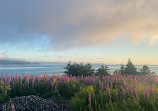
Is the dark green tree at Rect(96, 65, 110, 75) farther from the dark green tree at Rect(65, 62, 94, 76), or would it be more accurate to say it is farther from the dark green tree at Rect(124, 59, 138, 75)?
the dark green tree at Rect(124, 59, 138, 75)

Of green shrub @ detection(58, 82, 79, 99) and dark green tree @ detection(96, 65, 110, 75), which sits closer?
green shrub @ detection(58, 82, 79, 99)

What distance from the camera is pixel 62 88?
7.52 metres

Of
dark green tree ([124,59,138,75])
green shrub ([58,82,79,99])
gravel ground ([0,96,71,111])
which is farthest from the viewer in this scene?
dark green tree ([124,59,138,75])

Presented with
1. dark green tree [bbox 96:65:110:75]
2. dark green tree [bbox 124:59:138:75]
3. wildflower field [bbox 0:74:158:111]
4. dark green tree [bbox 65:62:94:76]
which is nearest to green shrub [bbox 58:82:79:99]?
wildflower field [bbox 0:74:158:111]

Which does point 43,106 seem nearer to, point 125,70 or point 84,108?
point 84,108

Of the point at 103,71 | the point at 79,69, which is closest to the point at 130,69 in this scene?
the point at 103,71

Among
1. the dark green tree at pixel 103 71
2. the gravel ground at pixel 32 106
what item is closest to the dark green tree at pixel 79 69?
the dark green tree at pixel 103 71

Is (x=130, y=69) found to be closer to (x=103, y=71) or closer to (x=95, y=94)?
(x=103, y=71)

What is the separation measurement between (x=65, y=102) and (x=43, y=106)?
129 cm

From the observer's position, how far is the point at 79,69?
14.1 meters

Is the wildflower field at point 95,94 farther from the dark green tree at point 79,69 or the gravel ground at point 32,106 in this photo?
the dark green tree at point 79,69

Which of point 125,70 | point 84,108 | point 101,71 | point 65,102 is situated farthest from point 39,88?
point 125,70

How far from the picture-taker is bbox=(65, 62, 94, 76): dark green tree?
13.9m

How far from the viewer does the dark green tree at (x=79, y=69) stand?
13917mm
